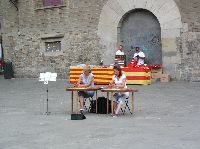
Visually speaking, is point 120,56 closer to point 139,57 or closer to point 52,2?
point 139,57

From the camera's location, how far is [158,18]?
75.2 ft

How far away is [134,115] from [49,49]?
50.5 feet

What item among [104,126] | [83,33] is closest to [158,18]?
[83,33]

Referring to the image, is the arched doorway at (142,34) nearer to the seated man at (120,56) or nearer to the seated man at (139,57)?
the seated man at (139,57)

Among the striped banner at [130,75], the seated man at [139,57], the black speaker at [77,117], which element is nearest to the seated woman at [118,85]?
the black speaker at [77,117]

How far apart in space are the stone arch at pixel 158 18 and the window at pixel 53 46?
300 cm

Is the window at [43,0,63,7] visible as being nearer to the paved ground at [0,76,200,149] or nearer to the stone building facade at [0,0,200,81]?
the stone building facade at [0,0,200,81]

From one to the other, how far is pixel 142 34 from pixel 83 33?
3.15 m

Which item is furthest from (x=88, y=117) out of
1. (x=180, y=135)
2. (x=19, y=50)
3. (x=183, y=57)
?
(x=19, y=50)

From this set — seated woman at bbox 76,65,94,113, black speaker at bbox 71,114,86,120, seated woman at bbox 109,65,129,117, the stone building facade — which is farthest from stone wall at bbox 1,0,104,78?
black speaker at bbox 71,114,86,120

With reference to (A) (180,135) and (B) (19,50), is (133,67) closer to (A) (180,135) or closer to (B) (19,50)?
(B) (19,50)

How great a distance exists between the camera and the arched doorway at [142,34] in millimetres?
23234

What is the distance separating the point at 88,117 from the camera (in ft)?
38.2

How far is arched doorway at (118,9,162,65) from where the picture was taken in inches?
915
